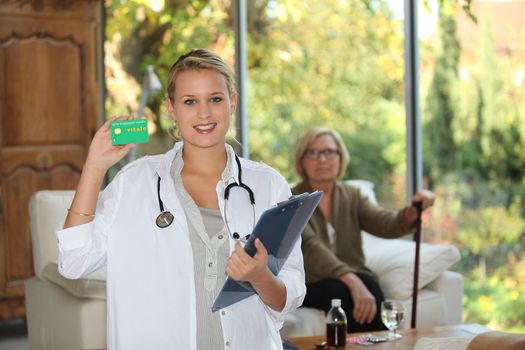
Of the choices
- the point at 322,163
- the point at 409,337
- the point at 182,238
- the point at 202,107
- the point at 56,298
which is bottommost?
the point at 409,337

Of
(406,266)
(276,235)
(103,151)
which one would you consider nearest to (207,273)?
(276,235)

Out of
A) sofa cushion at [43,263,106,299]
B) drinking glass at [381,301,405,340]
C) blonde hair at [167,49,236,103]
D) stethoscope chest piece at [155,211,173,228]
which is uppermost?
blonde hair at [167,49,236,103]

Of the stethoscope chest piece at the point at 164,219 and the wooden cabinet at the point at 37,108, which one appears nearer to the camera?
the stethoscope chest piece at the point at 164,219

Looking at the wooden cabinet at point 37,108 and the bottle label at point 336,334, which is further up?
the wooden cabinet at point 37,108

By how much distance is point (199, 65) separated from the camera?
229cm

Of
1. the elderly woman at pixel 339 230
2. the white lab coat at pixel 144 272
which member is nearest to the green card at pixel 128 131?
the white lab coat at pixel 144 272

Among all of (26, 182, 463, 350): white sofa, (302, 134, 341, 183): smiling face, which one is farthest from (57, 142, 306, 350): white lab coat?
(302, 134, 341, 183): smiling face

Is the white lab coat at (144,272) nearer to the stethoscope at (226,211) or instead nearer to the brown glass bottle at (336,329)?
the stethoscope at (226,211)

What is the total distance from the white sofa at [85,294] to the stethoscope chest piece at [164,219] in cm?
112

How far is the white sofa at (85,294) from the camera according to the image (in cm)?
351

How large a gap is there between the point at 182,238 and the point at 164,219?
0.21 feet

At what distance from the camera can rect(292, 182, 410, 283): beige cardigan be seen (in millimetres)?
4086

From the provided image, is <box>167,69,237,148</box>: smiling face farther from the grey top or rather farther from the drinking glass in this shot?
the drinking glass

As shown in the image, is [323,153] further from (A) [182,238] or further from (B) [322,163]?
(A) [182,238]
